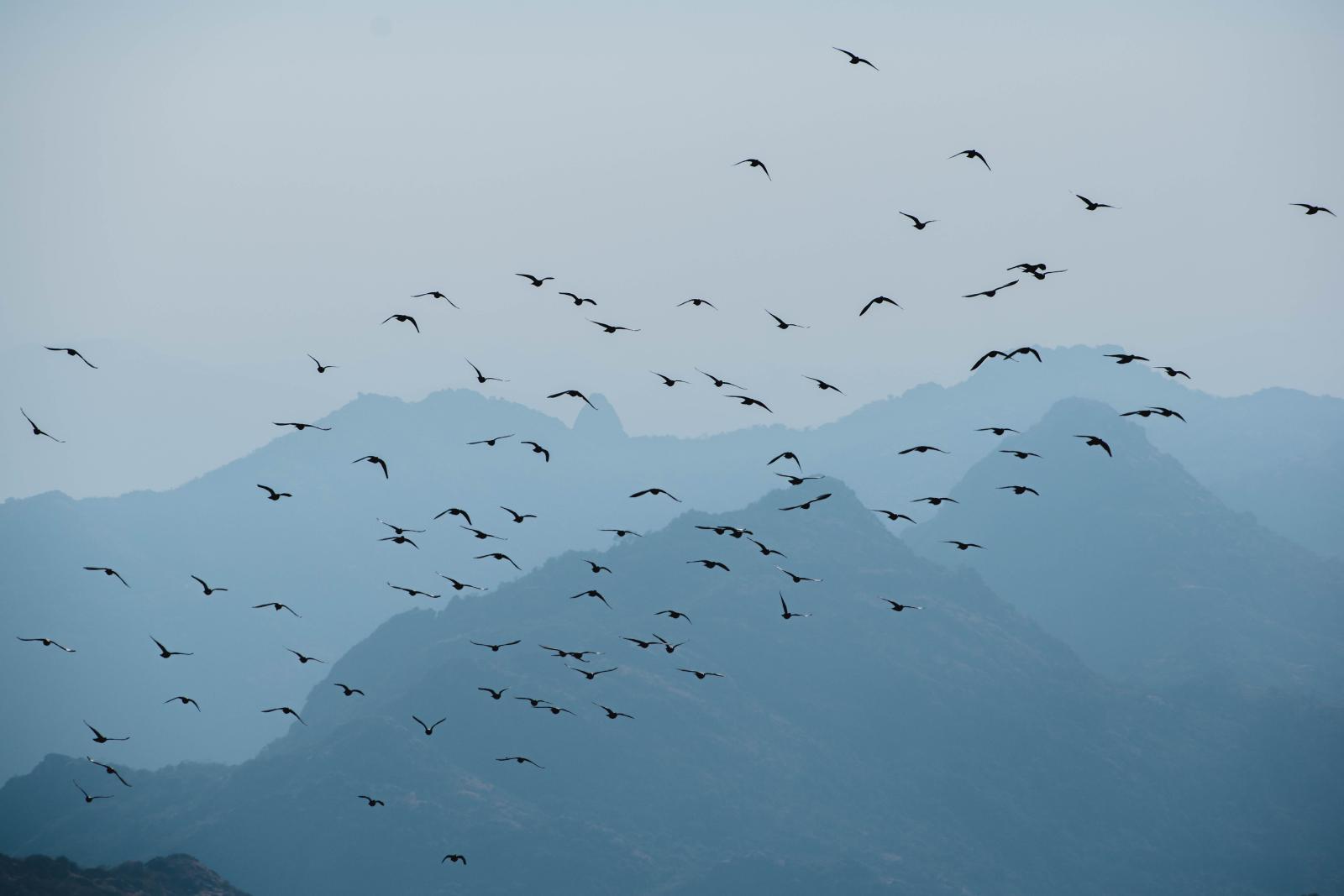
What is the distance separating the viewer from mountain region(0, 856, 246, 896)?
140 meters

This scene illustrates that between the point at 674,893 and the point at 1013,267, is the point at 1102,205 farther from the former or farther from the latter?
the point at 674,893

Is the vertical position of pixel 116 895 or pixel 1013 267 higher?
pixel 1013 267

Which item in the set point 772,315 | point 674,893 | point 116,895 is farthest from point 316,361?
point 674,893

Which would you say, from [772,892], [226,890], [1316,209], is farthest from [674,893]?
[1316,209]

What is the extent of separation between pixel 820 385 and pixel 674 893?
161942 millimetres

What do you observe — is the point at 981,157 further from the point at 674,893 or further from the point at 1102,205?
the point at 674,893

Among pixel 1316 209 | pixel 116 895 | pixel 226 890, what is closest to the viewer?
pixel 1316 209

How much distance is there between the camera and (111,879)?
151375mm

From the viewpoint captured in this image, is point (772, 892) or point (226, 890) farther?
point (772, 892)

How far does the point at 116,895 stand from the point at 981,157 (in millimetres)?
137284

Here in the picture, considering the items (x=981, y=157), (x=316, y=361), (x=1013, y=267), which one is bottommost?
(x=316, y=361)

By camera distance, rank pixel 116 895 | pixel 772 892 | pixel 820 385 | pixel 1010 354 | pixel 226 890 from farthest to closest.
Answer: pixel 772 892 → pixel 226 890 → pixel 116 895 → pixel 820 385 → pixel 1010 354

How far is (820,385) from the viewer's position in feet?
181

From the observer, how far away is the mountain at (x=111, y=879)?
461ft
